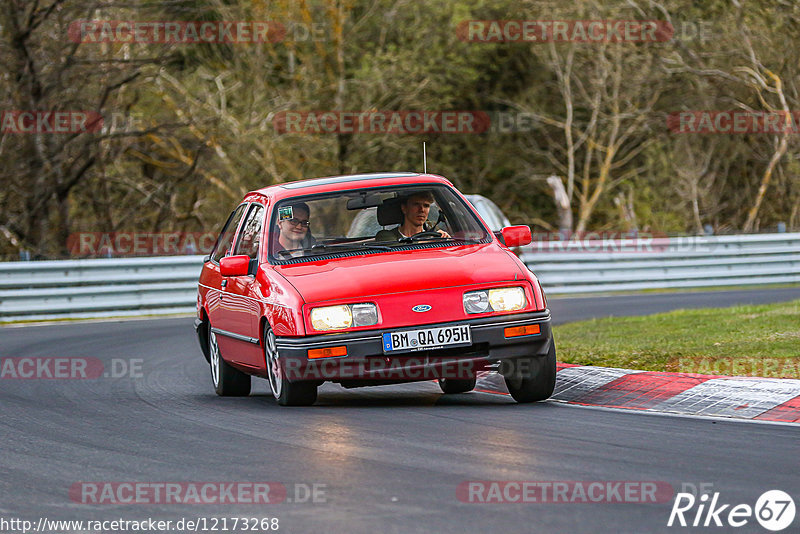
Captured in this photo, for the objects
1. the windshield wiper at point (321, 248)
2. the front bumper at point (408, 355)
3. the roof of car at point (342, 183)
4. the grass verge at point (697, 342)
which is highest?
the roof of car at point (342, 183)

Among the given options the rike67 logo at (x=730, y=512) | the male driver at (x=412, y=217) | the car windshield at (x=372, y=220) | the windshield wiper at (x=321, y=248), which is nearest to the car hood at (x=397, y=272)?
the windshield wiper at (x=321, y=248)

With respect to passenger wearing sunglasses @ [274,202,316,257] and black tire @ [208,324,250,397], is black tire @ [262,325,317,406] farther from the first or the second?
black tire @ [208,324,250,397]

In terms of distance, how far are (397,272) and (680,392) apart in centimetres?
208

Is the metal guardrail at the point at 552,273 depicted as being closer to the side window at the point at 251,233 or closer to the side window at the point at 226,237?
the side window at the point at 226,237

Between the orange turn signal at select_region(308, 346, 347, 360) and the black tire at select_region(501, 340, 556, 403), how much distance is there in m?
1.13

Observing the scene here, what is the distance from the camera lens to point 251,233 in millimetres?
10477

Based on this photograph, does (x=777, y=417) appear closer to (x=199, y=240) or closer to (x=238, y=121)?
(x=199, y=240)

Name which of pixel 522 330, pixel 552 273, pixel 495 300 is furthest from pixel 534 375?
pixel 552 273

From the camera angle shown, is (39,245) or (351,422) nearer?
(351,422)

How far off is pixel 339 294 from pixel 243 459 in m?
1.85

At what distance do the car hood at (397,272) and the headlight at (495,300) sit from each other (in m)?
0.08

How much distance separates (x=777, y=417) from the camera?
322 inches

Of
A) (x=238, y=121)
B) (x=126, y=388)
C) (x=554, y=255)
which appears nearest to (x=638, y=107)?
(x=238, y=121)

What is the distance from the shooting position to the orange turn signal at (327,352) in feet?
28.4
